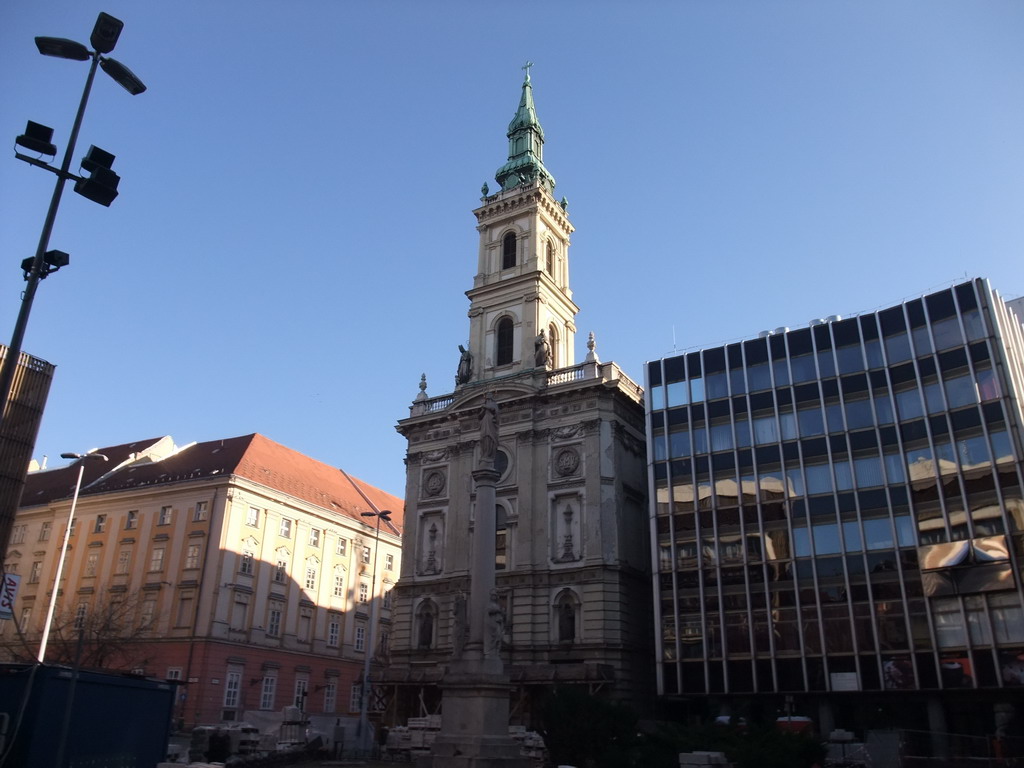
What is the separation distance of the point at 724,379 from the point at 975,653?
691 inches

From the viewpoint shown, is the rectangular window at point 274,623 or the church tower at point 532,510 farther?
the rectangular window at point 274,623

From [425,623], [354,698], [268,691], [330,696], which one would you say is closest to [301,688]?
[268,691]

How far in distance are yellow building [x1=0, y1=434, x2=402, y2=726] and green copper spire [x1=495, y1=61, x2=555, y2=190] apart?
26.9 meters

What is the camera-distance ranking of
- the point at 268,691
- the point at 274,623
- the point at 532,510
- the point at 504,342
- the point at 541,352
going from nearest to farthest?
the point at 532,510
the point at 541,352
the point at 504,342
the point at 268,691
the point at 274,623

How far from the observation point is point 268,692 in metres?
57.5

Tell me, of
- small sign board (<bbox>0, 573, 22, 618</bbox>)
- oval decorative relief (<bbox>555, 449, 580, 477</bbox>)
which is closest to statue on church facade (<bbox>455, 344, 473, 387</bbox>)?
oval decorative relief (<bbox>555, 449, 580, 477</bbox>)

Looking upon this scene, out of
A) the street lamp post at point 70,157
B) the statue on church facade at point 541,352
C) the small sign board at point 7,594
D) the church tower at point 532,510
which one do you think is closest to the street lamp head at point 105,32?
the street lamp post at point 70,157

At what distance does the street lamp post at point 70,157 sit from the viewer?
14.3 meters

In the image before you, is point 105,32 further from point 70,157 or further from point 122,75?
point 70,157

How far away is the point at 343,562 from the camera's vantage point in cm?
6900

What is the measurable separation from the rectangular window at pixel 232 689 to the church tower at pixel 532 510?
12.4 m

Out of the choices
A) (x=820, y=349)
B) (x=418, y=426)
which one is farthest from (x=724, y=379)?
(x=418, y=426)

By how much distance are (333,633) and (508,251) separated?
3224cm

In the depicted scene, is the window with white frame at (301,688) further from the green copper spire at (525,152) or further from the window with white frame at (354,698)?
the green copper spire at (525,152)
